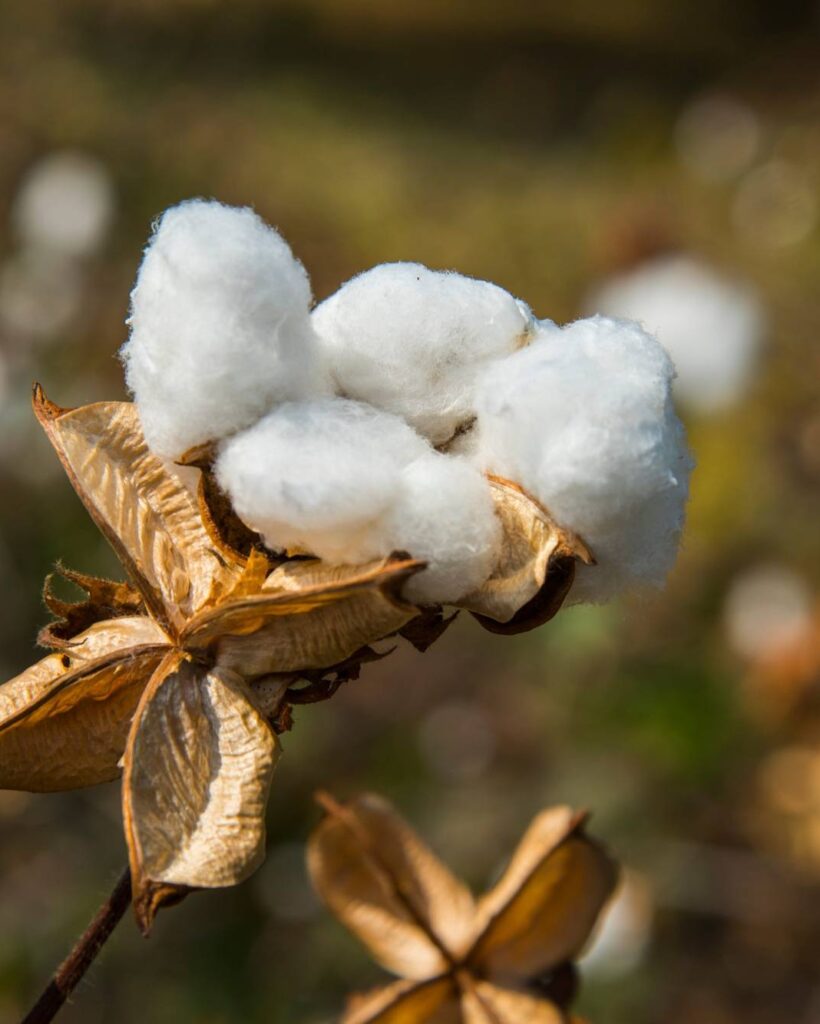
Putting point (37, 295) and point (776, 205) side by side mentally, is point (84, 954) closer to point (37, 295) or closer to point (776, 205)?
point (37, 295)

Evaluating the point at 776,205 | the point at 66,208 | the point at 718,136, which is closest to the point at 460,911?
the point at 66,208

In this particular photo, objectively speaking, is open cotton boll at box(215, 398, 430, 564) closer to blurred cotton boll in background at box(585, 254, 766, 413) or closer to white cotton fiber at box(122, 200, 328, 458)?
white cotton fiber at box(122, 200, 328, 458)

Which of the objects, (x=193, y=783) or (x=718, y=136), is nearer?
(x=193, y=783)

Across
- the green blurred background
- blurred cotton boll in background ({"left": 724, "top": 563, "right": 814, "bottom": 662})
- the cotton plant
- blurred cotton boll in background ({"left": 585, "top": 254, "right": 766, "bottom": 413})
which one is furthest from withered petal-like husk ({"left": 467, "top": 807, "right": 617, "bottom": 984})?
blurred cotton boll in background ({"left": 585, "top": 254, "right": 766, "bottom": 413})

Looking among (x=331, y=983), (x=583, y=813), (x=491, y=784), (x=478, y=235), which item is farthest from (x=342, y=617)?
(x=478, y=235)

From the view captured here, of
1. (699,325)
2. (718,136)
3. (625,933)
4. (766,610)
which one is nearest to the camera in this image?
(625,933)

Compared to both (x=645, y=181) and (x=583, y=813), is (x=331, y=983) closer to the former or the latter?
(x=583, y=813)
